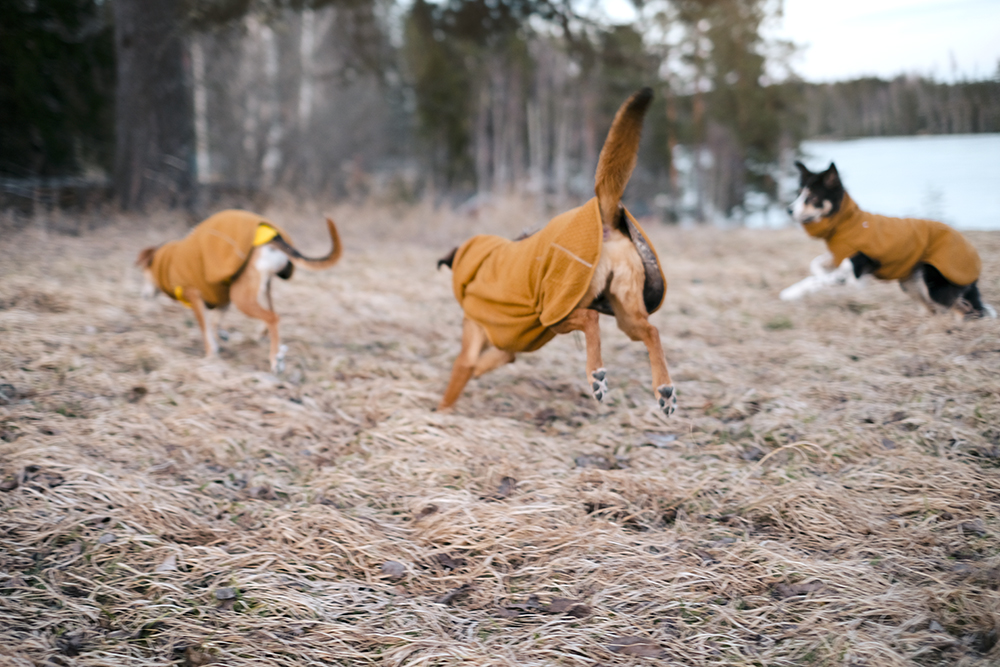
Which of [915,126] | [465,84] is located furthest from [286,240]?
[465,84]

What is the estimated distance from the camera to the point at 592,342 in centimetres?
299

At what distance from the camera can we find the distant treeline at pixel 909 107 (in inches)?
238

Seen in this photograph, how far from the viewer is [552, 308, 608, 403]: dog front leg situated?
9.57 ft

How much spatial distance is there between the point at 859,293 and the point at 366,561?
244 inches

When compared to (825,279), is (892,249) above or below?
above

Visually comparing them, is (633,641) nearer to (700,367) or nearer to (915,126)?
(700,367)

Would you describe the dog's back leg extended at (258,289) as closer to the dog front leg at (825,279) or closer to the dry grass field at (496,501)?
the dry grass field at (496,501)

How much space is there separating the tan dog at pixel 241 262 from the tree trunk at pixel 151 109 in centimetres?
672

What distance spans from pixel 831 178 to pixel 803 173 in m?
0.31

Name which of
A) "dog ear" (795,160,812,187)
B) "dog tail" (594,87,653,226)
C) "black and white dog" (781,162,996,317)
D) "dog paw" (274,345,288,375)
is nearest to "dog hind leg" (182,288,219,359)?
"dog paw" (274,345,288,375)

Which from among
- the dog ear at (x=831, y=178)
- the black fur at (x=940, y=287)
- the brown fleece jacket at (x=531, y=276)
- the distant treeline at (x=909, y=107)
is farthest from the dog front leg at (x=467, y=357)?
the distant treeline at (x=909, y=107)

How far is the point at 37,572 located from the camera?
2.43 m

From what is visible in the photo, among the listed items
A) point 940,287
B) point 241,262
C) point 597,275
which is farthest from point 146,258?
point 940,287

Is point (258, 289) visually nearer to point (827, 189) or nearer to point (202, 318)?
point (202, 318)
